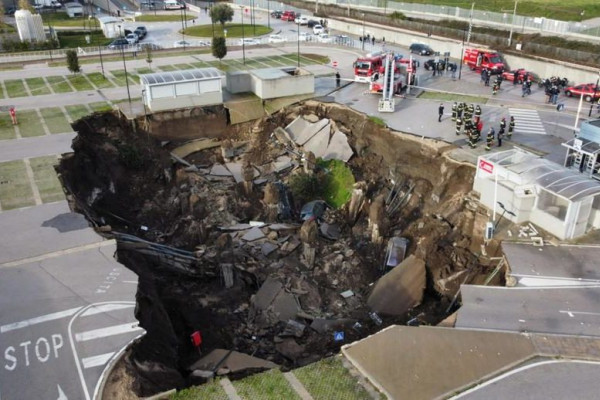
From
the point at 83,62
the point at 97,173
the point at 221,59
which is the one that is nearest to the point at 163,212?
the point at 97,173

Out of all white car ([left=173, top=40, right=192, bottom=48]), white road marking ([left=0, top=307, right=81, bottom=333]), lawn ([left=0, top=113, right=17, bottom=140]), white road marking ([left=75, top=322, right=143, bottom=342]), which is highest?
white car ([left=173, top=40, right=192, bottom=48])

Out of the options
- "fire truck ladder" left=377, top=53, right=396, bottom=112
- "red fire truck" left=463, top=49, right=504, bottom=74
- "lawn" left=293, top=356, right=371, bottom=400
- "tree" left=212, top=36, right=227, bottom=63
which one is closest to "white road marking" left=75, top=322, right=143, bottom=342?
"lawn" left=293, top=356, right=371, bottom=400

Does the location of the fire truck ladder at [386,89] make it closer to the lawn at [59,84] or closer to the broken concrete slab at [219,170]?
the broken concrete slab at [219,170]

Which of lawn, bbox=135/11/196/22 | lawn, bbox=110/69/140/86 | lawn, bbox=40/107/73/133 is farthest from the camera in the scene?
lawn, bbox=135/11/196/22

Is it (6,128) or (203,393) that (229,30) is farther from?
(203,393)

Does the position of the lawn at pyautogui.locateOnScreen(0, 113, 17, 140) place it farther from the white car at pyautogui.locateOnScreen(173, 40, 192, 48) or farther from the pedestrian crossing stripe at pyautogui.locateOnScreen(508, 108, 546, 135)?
the pedestrian crossing stripe at pyautogui.locateOnScreen(508, 108, 546, 135)

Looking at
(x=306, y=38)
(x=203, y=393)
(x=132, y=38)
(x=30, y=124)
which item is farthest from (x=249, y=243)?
(x=132, y=38)

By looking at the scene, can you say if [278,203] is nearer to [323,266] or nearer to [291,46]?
[323,266]
